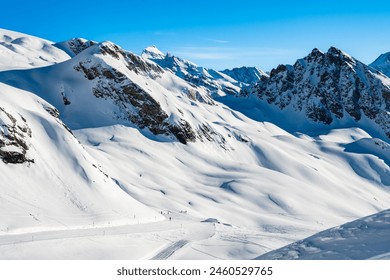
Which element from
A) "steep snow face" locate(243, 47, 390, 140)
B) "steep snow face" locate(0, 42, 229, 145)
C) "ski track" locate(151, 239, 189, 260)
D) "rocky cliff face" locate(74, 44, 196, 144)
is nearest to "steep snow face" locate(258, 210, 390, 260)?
"ski track" locate(151, 239, 189, 260)

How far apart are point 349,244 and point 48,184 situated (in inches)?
1204

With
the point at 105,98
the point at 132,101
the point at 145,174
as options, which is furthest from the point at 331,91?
the point at 145,174

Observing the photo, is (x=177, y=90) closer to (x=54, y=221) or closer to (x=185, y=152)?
(x=185, y=152)

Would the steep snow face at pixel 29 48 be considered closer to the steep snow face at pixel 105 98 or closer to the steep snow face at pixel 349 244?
the steep snow face at pixel 105 98

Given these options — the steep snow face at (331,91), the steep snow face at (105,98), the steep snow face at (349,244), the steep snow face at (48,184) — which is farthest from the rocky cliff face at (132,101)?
the steep snow face at (331,91)

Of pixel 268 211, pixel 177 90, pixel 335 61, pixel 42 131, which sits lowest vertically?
pixel 268 211

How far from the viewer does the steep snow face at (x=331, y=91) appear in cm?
16510

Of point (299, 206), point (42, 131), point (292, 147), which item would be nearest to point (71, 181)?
point (42, 131)

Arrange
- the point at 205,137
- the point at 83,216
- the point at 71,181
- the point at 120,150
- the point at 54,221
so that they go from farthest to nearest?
the point at 205,137, the point at 120,150, the point at 71,181, the point at 83,216, the point at 54,221

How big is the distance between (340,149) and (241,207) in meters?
73.3

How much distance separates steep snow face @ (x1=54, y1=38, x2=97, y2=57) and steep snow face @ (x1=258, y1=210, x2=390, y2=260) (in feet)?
522

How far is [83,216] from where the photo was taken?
3459 cm

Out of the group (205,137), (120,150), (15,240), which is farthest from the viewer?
(205,137)

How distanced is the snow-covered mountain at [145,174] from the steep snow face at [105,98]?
26 centimetres
